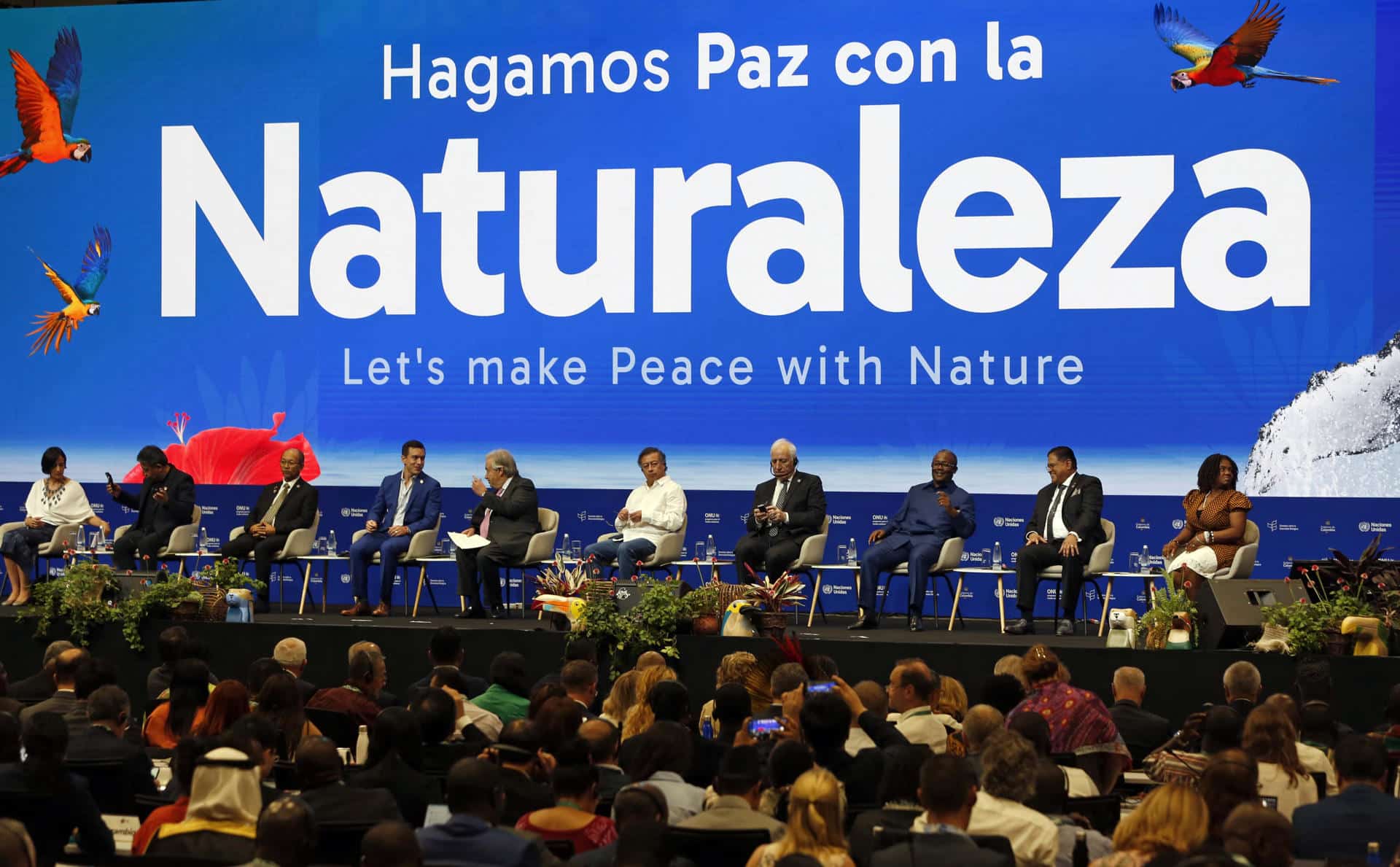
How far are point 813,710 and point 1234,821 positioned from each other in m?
1.45

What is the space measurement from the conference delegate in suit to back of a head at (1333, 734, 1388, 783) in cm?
511

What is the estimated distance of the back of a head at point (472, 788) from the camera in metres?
3.41

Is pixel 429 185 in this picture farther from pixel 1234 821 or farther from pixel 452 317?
pixel 1234 821

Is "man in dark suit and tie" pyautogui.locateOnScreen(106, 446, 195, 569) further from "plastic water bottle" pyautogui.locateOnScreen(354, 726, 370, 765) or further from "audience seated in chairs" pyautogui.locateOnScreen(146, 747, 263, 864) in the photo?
"audience seated in chairs" pyautogui.locateOnScreen(146, 747, 263, 864)

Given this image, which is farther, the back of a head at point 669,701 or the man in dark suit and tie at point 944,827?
the back of a head at point 669,701

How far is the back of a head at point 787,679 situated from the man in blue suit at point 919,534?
11.7ft

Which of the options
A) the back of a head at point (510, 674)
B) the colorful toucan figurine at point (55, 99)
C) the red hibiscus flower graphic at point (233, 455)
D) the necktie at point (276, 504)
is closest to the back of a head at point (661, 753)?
the back of a head at point (510, 674)

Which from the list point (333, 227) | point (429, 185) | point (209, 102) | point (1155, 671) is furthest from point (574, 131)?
point (1155, 671)

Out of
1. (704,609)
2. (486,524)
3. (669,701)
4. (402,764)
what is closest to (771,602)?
(704,609)

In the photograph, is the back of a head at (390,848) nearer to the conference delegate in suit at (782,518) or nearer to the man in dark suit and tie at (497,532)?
the conference delegate in suit at (782,518)

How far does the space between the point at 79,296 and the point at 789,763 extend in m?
8.80

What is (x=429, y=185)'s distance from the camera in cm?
1075

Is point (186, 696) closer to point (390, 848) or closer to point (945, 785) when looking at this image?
point (390, 848)

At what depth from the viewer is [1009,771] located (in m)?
3.66
